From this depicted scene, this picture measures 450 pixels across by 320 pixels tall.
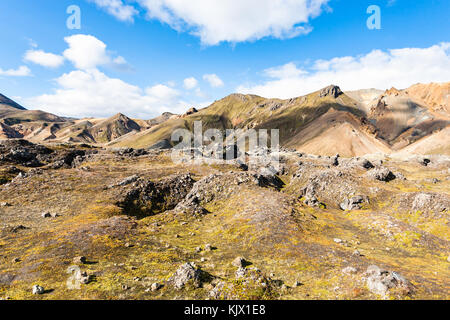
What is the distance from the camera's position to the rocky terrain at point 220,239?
16.1 meters

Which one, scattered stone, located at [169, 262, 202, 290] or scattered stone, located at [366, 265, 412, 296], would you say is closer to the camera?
scattered stone, located at [366, 265, 412, 296]

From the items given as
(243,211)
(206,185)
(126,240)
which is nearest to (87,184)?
(206,185)

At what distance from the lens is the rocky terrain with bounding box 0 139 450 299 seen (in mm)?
16125

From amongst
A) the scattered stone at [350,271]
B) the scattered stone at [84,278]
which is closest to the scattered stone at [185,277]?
the scattered stone at [84,278]

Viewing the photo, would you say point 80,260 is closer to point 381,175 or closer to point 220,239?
point 220,239

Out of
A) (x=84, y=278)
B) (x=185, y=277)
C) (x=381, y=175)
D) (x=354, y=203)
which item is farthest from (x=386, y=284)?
(x=381, y=175)

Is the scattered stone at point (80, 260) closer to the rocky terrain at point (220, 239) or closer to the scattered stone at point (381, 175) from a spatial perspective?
the rocky terrain at point (220, 239)

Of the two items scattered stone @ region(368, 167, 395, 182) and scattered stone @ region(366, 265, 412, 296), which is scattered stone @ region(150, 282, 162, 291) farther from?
scattered stone @ region(368, 167, 395, 182)

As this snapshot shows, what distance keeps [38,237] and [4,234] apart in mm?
5097

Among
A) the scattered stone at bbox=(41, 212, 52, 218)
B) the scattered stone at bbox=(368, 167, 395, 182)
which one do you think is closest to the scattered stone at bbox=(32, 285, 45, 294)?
the scattered stone at bbox=(41, 212, 52, 218)

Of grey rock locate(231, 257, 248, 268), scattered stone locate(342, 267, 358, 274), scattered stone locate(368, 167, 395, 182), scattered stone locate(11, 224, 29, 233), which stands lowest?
grey rock locate(231, 257, 248, 268)

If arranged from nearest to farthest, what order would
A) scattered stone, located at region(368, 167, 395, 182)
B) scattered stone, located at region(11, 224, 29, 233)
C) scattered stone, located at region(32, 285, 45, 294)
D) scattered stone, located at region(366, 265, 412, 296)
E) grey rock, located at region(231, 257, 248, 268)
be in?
scattered stone, located at region(366, 265, 412, 296) < scattered stone, located at region(32, 285, 45, 294) < grey rock, located at region(231, 257, 248, 268) < scattered stone, located at region(11, 224, 29, 233) < scattered stone, located at region(368, 167, 395, 182)

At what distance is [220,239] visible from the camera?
28453 mm
